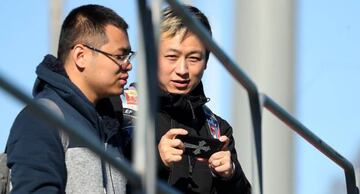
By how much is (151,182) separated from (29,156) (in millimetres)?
1100

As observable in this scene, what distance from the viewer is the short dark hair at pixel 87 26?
3.94m

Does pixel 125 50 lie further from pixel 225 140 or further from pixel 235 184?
pixel 235 184

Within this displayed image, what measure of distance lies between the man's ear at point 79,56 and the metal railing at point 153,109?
667 mm

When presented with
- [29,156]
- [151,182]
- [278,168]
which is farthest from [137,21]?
[278,168]

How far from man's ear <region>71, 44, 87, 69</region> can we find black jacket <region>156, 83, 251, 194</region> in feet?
0.95

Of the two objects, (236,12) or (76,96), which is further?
(236,12)

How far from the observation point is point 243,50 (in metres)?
5.21

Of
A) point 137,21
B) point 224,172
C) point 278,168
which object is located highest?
point 137,21

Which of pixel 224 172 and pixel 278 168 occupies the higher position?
pixel 224 172

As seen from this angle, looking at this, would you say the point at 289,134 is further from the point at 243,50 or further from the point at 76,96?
→ the point at 76,96

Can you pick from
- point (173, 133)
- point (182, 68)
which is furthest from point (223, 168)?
point (182, 68)

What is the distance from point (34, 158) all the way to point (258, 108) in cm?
65

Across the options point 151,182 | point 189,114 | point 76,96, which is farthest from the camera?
point 189,114

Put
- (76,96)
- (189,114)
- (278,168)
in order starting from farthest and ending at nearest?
(278,168)
(189,114)
(76,96)
